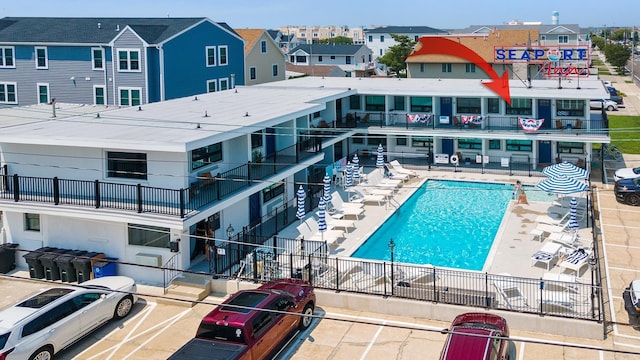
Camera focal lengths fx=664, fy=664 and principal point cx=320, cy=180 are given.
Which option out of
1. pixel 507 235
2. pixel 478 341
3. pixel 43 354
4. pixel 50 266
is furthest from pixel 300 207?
pixel 478 341

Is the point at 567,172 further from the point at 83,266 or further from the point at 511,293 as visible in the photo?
the point at 83,266

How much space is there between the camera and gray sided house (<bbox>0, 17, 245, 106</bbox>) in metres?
43.8

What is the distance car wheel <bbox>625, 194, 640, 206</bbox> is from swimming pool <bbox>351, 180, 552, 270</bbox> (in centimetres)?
347

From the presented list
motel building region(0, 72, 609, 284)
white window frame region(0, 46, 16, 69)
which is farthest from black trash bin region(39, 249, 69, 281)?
white window frame region(0, 46, 16, 69)

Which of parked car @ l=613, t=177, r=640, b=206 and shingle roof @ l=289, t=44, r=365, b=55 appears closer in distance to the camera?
parked car @ l=613, t=177, r=640, b=206

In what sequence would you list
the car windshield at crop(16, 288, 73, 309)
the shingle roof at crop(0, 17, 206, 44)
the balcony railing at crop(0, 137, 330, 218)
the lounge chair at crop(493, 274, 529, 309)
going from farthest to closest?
the shingle roof at crop(0, 17, 206, 44) < the balcony railing at crop(0, 137, 330, 218) < the lounge chair at crop(493, 274, 529, 309) < the car windshield at crop(16, 288, 73, 309)

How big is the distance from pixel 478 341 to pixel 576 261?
346 inches

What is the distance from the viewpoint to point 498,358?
583 inches

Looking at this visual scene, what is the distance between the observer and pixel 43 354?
16.7m

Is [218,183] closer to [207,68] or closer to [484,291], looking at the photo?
[484,291]

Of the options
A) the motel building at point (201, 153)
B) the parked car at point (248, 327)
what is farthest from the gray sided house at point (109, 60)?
the parked car at point (248, 327)

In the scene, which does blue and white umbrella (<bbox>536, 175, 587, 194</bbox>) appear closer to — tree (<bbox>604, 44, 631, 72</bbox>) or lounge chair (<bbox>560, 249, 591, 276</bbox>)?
lounge chair (<bbox>560, 249, 591, 276</bbox>)

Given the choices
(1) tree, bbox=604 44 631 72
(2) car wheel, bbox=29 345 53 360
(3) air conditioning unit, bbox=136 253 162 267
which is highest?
(1) tree, bbox=604 44 631 72

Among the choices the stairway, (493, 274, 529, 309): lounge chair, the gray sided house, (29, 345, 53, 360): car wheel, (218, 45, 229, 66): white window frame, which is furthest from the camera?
(218, 45, 229, 66): white window frame
